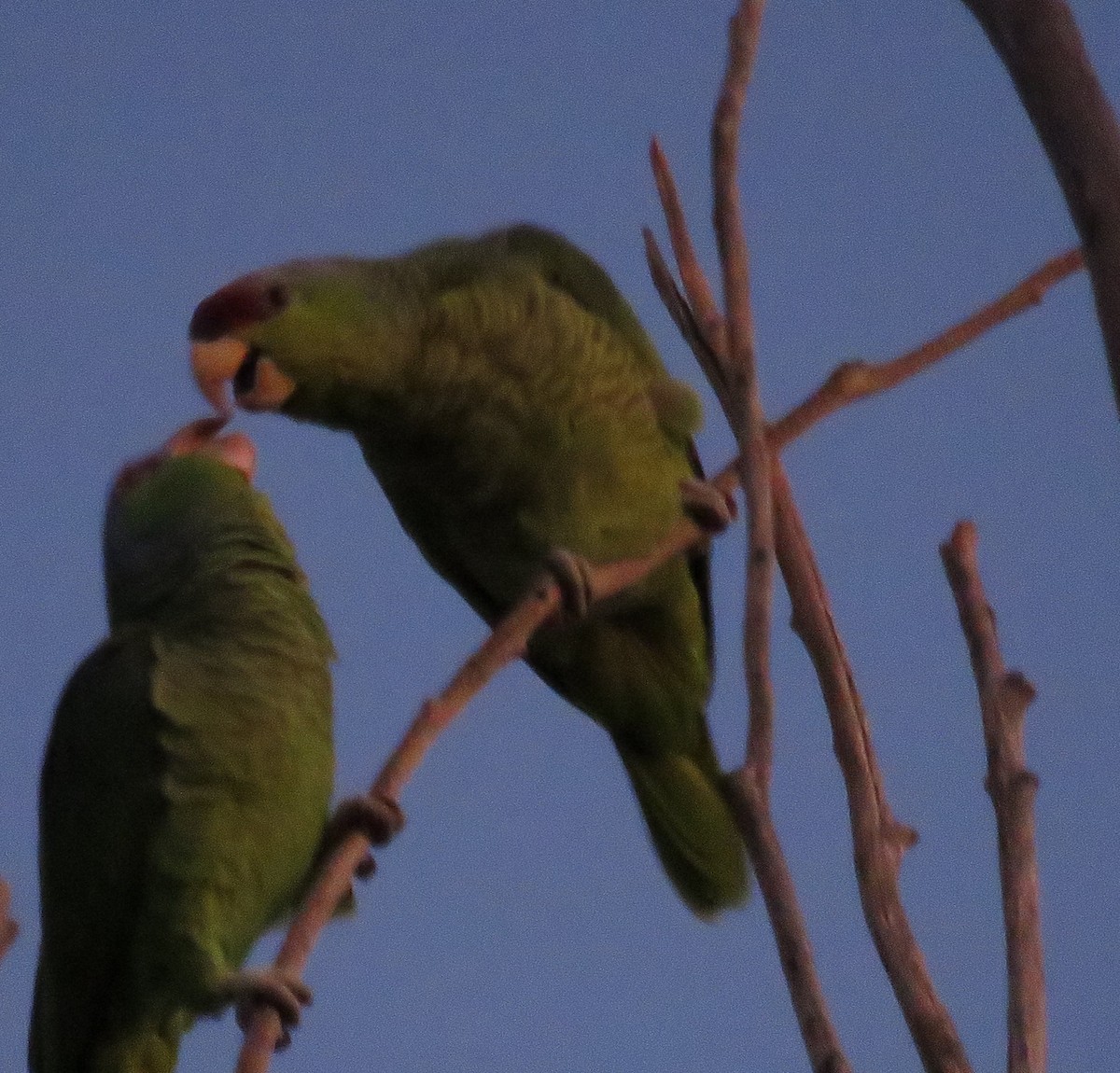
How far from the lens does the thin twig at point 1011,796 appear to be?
0.94 m

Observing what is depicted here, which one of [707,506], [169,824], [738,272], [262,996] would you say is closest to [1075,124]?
[738,272]

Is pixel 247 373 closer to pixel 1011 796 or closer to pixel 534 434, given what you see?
pixel 534 434

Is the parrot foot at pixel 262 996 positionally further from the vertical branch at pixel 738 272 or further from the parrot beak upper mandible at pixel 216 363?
the parrot beak upper mandible at pixel 216 363

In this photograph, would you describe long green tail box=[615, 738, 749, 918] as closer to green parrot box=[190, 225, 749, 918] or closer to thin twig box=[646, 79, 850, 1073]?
green parrot box=[190, 225, 749, 918]

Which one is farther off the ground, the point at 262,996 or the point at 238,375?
the point at 238,375

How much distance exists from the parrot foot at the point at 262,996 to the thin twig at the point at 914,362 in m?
0.66

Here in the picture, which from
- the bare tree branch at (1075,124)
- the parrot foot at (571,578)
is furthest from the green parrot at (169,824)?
the bare tree branch at (1075,124)

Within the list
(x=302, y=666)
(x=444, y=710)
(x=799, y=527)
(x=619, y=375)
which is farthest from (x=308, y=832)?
(x=619, y=375)

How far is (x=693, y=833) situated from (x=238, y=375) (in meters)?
0.94

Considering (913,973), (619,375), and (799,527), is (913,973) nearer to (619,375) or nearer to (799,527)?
(799,527)

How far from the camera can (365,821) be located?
160 centimetres

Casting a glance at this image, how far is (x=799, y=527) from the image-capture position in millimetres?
1283

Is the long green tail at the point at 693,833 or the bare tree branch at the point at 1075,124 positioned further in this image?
the long green tail at the point at 693,833

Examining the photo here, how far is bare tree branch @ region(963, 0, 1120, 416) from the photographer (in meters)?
0.72
